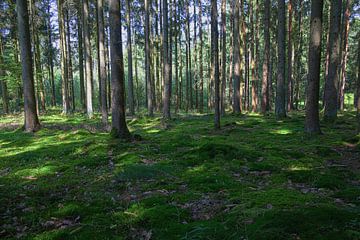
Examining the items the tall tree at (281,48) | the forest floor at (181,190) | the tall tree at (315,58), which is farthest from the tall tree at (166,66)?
the tall tree at (315,58)

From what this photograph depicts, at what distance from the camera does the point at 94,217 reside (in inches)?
190

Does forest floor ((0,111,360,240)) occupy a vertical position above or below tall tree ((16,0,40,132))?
below

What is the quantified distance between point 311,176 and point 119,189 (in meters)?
4.54

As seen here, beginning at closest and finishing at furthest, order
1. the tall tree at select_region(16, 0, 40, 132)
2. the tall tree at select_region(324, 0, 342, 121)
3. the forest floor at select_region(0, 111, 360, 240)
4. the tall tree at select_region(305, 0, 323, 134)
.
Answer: the forest floor at select_region(0, 111, 360, 240)
the tall tree at select_region(305, 0, 323, 134)
the tall tree at select_region(16, 0, 40, 132)
the tall tree at select_region(324, 0, 342, 121)

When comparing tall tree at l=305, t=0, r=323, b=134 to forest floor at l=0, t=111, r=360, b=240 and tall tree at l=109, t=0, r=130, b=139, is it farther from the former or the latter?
tall tree at l=109, t=0, r=130, b=139

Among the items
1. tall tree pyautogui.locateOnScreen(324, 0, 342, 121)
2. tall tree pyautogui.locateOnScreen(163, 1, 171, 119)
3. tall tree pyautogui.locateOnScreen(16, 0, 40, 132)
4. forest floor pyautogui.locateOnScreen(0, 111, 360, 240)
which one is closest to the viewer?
forest floor pyautogui.locateOnScreen(0, 111, 360, 240)

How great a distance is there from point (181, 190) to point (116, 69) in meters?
6.76

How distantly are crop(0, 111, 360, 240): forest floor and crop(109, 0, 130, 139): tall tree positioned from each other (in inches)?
34.5

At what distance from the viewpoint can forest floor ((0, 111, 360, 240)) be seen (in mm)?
3975

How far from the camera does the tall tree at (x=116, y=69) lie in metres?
11.2

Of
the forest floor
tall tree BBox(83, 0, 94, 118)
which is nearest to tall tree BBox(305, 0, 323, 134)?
the forest floor

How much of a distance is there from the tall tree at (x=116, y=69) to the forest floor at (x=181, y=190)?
0.88m

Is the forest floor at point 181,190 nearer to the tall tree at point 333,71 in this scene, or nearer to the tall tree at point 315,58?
the tall tree at point 315,58

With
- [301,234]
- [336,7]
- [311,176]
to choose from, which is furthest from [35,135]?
[336,7]
